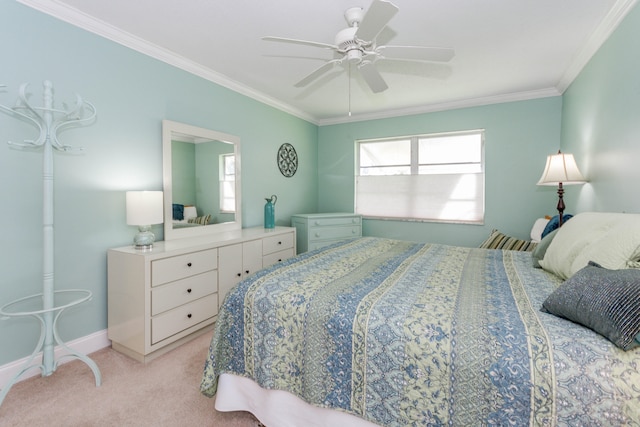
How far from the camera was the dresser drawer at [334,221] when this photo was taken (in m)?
4.04

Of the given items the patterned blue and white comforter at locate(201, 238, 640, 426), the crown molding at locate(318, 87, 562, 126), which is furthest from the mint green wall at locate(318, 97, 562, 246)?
the patterned blue and white comforter at locate(201, 238, 640, 426)

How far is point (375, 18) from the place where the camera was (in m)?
1.53

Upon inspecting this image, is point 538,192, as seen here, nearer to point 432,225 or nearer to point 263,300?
point 432,225

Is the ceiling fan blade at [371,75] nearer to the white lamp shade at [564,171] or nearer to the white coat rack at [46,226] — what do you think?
the white lamp shade at [564,171]

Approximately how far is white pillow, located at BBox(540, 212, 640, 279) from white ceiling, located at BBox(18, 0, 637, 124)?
1.50 metres

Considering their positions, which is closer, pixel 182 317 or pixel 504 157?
pixel 182 317

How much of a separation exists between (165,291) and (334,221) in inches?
97.9

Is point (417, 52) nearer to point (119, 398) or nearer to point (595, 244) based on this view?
point (595, 244)

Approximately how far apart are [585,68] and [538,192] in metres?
1.45

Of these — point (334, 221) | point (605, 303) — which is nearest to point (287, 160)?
point (334, 221)

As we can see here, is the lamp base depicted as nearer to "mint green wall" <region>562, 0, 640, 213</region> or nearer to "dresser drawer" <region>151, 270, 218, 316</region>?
"dresser drawer" <region>151, 270, 218, 316</region>

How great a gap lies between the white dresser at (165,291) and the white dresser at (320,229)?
1405mm

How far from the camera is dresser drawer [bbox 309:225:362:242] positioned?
4.04 m

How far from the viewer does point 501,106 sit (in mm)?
3758
